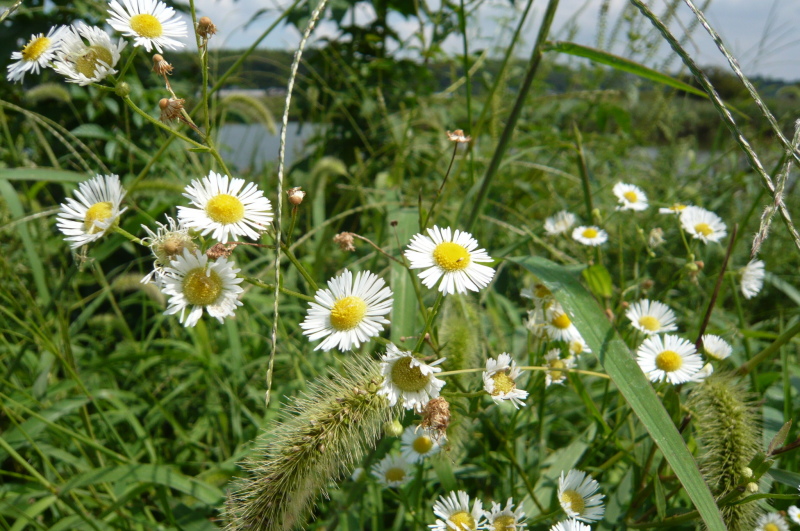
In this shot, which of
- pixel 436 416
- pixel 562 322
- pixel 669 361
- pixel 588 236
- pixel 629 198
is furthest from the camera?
pixel 629 198

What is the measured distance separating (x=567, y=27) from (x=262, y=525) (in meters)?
3.05

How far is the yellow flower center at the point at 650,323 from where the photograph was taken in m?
1.17

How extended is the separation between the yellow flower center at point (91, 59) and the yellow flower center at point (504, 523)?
98 cm

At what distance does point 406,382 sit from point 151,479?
0.78 m

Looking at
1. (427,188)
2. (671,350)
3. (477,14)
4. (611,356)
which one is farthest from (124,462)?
(477,14)

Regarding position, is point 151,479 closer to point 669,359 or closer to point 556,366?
point 556,366

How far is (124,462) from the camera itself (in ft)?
4.75

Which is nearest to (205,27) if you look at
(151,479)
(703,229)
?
(151,479)

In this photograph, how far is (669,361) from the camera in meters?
1.08

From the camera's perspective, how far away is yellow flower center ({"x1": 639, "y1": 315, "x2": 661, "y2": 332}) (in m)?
1.17

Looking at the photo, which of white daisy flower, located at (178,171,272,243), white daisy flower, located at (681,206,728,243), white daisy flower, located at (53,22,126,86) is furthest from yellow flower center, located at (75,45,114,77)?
white daisy flower, located at (681,206,728,243)

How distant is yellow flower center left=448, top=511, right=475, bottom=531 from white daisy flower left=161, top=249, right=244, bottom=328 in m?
0.53

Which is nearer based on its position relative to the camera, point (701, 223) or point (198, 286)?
point (198, 286)

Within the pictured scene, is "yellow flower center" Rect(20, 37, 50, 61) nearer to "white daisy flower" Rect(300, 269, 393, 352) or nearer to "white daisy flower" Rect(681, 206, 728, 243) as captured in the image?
"white daisy flower" Rect(300, 269, 393, 352)
